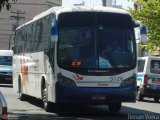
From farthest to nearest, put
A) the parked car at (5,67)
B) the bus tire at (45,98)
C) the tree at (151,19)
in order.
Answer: the tree at (151,19), the parked car at (5,67), the bus tire at (45,98)

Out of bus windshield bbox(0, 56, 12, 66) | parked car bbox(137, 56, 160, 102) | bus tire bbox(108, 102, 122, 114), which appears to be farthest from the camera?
bus windshield bbox(0, 56, 12, 66)

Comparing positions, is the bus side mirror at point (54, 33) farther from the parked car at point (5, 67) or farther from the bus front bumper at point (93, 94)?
the parked car at point (5, 67)

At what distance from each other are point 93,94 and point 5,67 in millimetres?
22123

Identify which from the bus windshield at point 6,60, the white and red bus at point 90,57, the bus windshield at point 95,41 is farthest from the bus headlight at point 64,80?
the bus windshield at point 6,60

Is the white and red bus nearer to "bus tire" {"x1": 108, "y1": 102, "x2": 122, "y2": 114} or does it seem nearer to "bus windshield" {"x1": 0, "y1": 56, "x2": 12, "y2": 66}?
"bus tire" {"x1": 108, "y1": 102, "x2": 122, "y2": 114}

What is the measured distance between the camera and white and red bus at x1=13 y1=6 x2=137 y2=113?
650 inches

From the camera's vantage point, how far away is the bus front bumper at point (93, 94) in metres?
16.4

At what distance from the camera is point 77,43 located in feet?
54.6

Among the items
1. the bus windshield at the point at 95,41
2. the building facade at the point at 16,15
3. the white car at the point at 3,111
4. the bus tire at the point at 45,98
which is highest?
the building facade at the point at 16,15

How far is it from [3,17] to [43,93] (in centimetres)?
8770

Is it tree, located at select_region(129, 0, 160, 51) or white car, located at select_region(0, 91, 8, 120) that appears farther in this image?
tree, located at select_region(129, 0, 160, 51)

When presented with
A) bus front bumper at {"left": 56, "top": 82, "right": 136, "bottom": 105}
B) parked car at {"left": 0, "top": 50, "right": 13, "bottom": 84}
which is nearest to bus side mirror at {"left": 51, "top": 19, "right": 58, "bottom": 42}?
bus front bumper at {"left": 56, "top": 82, "right": 136, "bottom": 105}

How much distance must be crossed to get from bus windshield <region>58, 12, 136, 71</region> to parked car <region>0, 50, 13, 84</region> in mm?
21136

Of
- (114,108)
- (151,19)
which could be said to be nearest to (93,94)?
(114,108)
